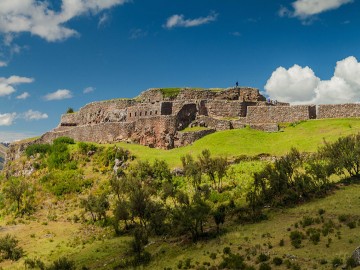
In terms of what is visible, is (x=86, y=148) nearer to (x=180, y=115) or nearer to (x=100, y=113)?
(x=100, y=113)

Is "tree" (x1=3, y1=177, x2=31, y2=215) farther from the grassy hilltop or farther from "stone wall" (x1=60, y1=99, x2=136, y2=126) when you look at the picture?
"stone wall" (x1=60, y1=99, x2=136, y2=126)

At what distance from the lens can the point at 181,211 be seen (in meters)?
30.0

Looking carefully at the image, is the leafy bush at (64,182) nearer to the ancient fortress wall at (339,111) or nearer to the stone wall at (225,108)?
the stone wall at (225,108)

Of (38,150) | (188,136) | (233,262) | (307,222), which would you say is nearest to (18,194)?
(38,150)

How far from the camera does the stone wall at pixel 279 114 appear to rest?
4975 centimetres

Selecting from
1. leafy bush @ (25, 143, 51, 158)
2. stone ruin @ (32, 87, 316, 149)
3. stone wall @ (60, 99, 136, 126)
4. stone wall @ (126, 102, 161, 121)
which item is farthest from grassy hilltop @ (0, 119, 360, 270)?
stone wall @ (60, 99, 136, 126)

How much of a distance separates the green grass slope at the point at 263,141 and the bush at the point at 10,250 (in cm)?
1816

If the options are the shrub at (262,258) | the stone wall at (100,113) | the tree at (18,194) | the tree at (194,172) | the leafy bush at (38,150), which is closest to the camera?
the shrub at (262,258)

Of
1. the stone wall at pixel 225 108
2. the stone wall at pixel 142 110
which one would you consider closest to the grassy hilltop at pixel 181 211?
the stone wall at pixel 225 108

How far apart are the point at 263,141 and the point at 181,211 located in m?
19.4

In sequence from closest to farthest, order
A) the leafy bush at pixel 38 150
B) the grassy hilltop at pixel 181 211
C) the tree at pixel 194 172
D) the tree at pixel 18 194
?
the grassy hilltop at pixel 181 211 → the tree at pixel 194 172 → the tree at pixel 18 194 → the leafy bush at pixel 38 150

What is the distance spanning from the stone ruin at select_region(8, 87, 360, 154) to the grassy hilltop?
2.35 metres

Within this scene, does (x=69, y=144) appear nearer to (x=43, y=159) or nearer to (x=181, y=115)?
(x=43, y=159)

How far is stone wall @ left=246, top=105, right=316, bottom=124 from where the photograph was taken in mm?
49753
